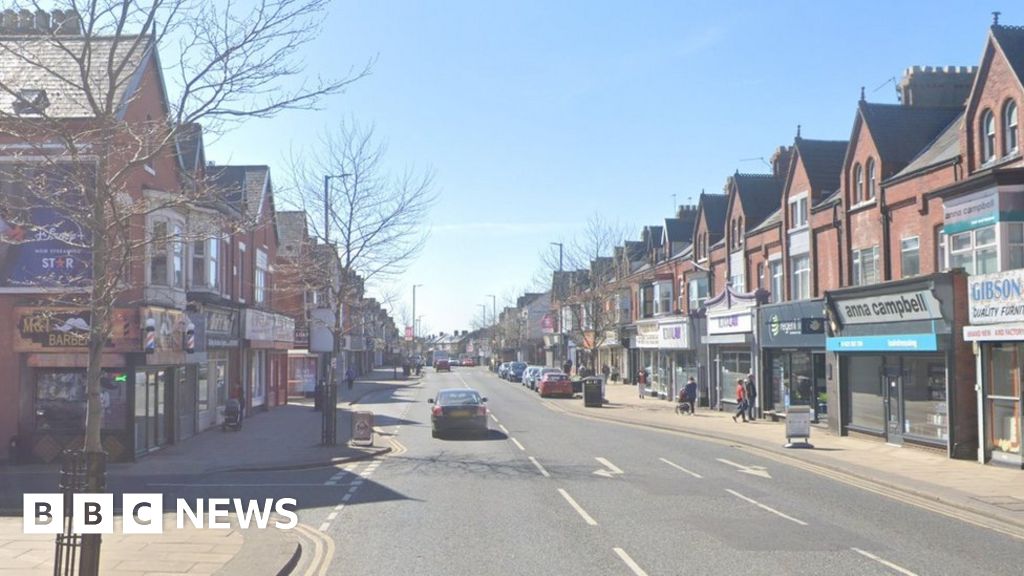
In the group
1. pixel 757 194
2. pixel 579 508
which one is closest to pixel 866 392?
pixel 757 194

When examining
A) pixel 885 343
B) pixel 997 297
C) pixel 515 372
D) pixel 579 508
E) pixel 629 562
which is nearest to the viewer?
pixel 629 562

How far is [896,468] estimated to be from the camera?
771 inches

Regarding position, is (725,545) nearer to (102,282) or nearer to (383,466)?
(102,282)

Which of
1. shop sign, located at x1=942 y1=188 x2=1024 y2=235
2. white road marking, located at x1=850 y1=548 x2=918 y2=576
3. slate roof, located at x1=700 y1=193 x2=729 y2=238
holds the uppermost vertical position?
slate roof, located at x1=700 y1=193 x2=729 y2=238

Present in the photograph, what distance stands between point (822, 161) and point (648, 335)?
20885 mm

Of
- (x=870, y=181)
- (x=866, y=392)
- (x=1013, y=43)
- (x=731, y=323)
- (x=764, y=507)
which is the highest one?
(x=1013, y=43)

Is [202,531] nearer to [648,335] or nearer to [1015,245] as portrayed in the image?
[1015,245]

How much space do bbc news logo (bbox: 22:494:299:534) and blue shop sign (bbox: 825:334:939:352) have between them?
15.9 meters

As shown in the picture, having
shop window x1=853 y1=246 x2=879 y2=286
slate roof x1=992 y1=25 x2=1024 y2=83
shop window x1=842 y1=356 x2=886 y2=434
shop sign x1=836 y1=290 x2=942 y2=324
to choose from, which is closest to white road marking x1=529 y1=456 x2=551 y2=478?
shop sign x1=836 y1=290 x2=942 y2=324

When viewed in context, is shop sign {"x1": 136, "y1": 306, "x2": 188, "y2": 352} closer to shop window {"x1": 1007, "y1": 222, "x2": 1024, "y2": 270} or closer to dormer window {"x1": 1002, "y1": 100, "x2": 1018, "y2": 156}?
shop window {"x1": 1007, "y1": 222, "x2": 1024, "y2": 270}

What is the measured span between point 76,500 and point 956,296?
2019 cm

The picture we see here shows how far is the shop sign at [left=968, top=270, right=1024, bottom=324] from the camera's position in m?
18.5

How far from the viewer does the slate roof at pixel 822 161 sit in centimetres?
3091

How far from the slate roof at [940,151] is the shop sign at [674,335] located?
18.7m
